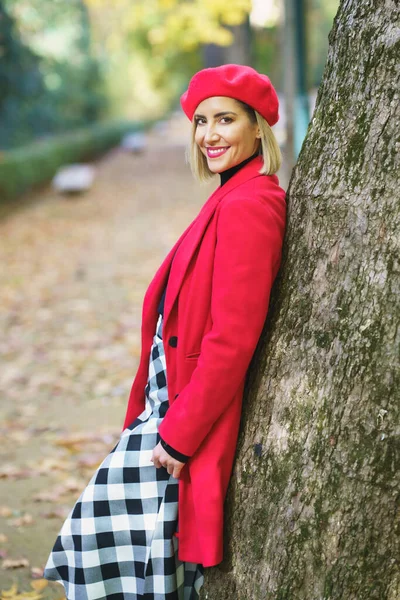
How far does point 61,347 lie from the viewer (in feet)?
22.0

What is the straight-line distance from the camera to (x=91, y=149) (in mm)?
24656

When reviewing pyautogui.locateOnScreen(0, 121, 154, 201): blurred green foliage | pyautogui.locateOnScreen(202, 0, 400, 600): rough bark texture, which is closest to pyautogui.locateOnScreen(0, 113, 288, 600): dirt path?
pyautogui.locateOnScreen(0, 121, 154, 201): blurred green foliage

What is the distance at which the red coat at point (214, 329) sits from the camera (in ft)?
6.49

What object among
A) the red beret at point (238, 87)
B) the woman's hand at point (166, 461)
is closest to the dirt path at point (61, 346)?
the woman's hand at point (166, 461)

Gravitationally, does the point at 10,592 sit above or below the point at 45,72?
below

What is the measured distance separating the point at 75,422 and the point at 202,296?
3269mm

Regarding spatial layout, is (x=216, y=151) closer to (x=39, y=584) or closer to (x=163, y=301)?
(x=163, y=301)

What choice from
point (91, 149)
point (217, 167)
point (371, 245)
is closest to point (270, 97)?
point (217, 167)

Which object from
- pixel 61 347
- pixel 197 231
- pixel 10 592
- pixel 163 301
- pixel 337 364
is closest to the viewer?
pixel 337 364

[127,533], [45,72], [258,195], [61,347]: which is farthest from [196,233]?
[45,72]

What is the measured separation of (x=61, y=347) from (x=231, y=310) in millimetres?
4956

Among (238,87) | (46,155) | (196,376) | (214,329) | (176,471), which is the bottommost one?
(176,471)

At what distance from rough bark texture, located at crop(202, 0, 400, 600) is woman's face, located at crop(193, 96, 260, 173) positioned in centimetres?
20

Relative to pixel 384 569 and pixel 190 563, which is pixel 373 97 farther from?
pixel 190 563
